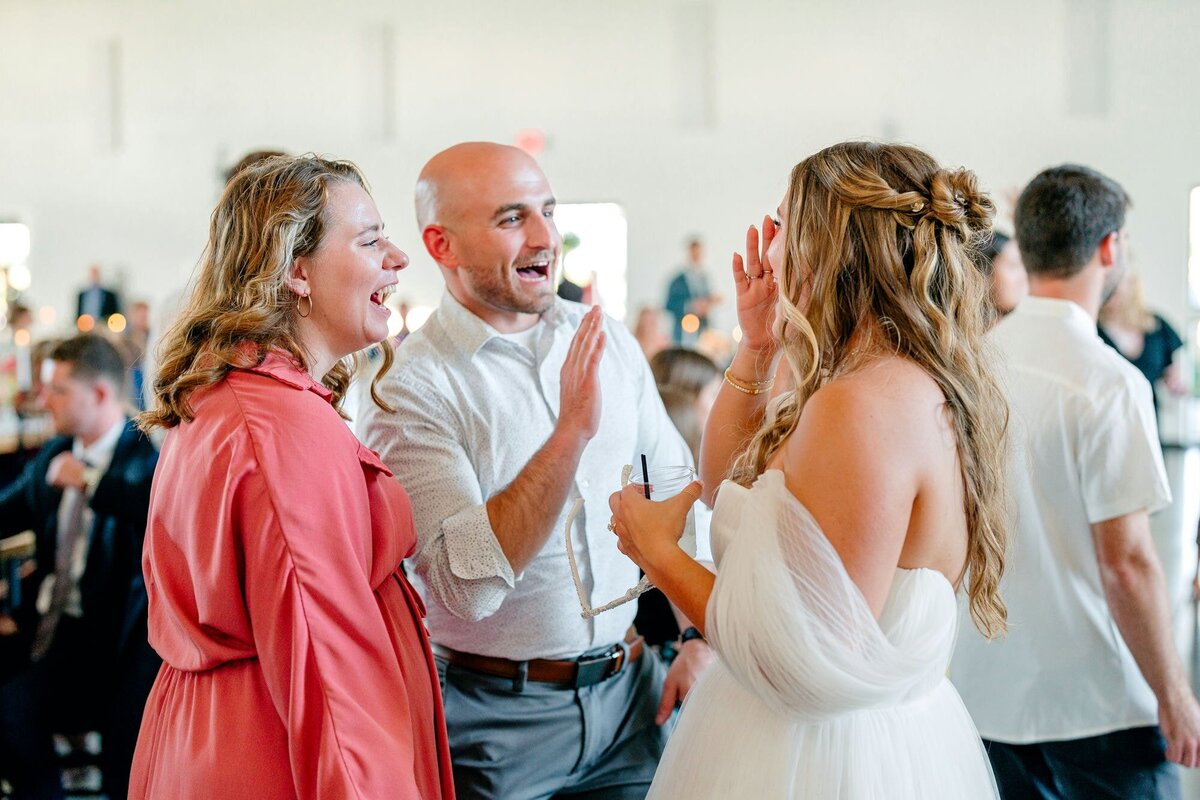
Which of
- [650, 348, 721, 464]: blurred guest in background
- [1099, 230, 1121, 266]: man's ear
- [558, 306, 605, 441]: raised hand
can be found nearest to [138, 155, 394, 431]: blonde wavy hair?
[558, 306, 605, 441]: raised hand

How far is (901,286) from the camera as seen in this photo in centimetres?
150

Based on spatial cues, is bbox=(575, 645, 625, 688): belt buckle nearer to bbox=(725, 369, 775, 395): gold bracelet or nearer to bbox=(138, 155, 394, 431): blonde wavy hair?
bbox=(725, 369, 775, 395): gold bracelet

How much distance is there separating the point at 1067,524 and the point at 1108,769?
0.48 meters

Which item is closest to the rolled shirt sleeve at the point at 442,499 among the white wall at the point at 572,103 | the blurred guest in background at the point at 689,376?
the blurred guest in background at the point at 689,376

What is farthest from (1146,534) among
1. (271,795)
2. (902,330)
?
(271,795)

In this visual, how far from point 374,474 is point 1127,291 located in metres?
5.29

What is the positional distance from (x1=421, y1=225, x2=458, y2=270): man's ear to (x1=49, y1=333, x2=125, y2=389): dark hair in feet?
5.20

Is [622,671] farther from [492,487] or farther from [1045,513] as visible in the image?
[1045,513]

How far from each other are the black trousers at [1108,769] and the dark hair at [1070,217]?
0.93 meters

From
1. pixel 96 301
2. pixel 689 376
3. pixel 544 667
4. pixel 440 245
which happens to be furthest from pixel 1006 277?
pixel 96 301

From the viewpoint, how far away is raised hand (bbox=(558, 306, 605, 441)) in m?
1.92

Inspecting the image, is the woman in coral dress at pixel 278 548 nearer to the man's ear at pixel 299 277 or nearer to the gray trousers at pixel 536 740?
the man's ear at pixel 299 277

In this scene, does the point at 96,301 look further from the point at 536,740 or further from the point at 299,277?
the point at 299,277

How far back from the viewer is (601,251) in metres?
14.0
